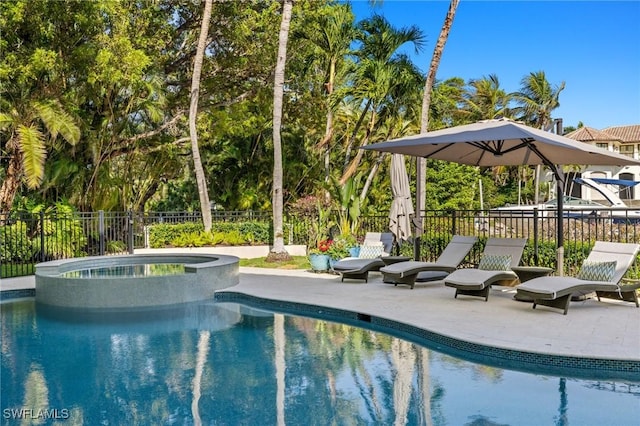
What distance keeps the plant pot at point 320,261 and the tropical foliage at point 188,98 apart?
2612 mm

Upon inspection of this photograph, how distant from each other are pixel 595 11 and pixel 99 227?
25.0 meters

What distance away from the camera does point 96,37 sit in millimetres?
15117

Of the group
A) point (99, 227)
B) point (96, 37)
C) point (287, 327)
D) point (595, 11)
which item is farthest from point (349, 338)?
point (595, 11)

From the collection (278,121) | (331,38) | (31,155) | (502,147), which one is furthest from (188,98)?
(502,147)

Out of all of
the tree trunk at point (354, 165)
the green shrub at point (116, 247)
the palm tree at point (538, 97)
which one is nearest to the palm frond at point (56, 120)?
the green shrub at point (116, 247)

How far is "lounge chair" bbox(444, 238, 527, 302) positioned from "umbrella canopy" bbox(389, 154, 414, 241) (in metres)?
2.03

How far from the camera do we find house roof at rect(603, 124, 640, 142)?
2000 inches

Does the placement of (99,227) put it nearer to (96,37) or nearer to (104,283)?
(96,37)

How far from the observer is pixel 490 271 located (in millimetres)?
9055

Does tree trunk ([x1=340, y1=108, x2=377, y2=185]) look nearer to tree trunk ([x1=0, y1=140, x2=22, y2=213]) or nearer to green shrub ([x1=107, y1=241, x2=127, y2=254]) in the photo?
green shrub ([x1=107, y1=241, x2=127, y2=254])

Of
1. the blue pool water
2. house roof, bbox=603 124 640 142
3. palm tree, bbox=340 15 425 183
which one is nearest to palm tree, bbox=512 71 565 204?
house roof, bbox=603 124 640 142

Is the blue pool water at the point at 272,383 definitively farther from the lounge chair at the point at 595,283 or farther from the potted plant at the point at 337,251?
the potted plant at the point at 337,251

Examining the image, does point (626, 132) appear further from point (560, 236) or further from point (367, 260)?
point (367, 260)

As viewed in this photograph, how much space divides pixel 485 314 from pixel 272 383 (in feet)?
11.8
